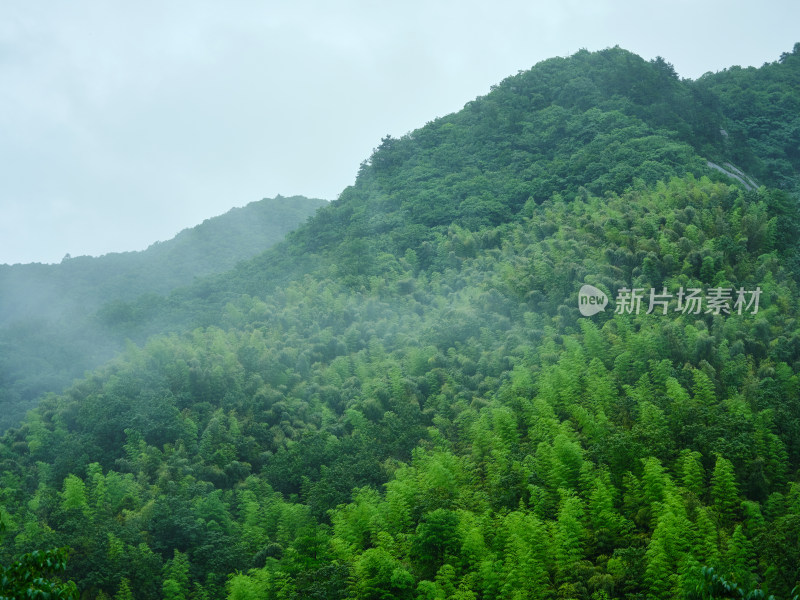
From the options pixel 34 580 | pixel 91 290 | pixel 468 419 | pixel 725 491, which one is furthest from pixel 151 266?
pixel 34 580

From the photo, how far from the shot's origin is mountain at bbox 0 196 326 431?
30.7m

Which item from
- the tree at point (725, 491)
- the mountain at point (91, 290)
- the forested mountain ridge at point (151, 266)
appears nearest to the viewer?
the tree at point (725, 491)

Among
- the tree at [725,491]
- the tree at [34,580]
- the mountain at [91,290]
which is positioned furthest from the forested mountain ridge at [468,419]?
the tree at [34,580]

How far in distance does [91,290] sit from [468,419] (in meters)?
27.7

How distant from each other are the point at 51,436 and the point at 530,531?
14.7 metres

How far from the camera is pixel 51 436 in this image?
22438mm

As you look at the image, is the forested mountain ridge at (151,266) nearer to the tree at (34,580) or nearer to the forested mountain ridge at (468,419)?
the forested mountain ridge at (468,419)

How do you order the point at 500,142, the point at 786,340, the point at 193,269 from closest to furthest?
the point at 786,340
the point at 500,142
the point at 193,269

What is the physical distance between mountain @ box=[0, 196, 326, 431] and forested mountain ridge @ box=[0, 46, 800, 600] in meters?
4.14

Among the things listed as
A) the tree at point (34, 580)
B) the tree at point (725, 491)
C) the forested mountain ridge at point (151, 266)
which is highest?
the forested mountain ridge at point (151, 266)

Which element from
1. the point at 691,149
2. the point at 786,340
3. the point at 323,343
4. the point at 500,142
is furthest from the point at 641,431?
the point at 500,142

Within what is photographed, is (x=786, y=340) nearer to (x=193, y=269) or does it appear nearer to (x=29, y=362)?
(x=29, y=362)

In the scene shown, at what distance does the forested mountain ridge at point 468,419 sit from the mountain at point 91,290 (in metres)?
4.14

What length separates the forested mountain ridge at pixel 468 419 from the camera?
13.7 m
